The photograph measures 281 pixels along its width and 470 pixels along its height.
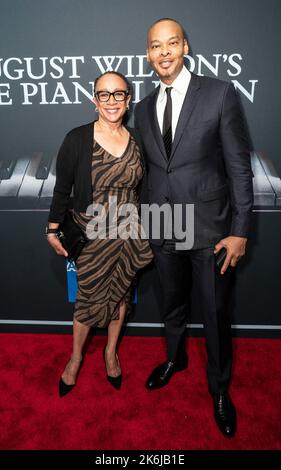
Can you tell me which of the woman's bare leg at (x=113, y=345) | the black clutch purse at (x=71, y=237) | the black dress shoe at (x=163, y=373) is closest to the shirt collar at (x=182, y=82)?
the black clutch purse at (x=71, y=237)

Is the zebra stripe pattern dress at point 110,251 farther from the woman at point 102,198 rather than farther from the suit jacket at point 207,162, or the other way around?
the suit jacket at point 207,162

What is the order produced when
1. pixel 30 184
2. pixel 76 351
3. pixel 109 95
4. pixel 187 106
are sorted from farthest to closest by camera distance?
pixel 30 184 < pixel 76 351 < pixel 109 95 < pixel 187 106

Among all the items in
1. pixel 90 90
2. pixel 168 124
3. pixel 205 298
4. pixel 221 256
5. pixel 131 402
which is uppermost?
pixel 90 90

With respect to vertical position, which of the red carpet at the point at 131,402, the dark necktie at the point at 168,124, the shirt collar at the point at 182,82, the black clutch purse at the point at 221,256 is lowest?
the red carpet at the point at 131,402

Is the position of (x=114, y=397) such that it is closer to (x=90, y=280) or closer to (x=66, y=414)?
(x=66, y=414)

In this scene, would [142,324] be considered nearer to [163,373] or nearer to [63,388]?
[163,373]

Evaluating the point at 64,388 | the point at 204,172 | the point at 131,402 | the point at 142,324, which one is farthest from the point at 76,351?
the point at 204,172

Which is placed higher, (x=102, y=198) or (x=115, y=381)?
(x=102, y=198)

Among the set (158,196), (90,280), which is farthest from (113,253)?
(158,196)

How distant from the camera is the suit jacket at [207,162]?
5.99 feet

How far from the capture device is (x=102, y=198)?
2.07 metres

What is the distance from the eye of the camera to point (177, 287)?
2.30 m

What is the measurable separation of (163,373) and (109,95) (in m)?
1.67

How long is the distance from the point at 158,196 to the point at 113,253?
0.42 m
